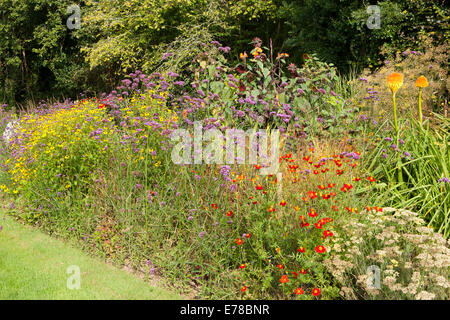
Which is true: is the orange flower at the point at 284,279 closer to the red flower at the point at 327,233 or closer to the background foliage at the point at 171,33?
the red flower at the point at 327,233

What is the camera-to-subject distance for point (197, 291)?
12.2ft

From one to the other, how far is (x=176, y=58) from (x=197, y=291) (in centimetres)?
802

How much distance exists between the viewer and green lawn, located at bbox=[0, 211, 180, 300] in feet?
11.1

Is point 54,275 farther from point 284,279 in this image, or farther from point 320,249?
point 320,249

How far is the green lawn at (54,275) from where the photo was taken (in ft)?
11.1

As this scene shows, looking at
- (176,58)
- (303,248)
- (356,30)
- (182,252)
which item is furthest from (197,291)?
(176,58)

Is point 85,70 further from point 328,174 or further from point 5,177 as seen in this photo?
point 328,174

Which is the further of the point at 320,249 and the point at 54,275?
the point at 54,275

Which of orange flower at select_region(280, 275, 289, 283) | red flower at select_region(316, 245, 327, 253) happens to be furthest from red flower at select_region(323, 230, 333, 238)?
orange flower at select_region(280, 275, 289, 283)

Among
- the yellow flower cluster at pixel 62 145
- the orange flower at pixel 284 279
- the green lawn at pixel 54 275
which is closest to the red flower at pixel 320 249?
the orange flower at pixel 284 279

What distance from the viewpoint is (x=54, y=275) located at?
142 inches

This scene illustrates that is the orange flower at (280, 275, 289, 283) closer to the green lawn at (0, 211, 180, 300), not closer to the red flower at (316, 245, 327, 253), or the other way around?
the red flower at (316, 245, 327, 253)

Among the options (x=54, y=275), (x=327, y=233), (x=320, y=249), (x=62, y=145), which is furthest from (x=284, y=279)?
(x=62, y=145)

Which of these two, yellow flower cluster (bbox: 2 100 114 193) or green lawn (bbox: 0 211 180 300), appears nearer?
green lawn (bbox: 0 211 180 300)
